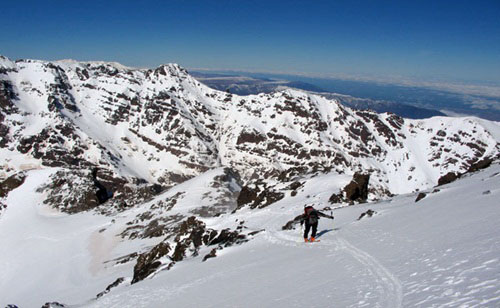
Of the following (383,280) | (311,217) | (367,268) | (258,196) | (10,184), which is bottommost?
(10,184)

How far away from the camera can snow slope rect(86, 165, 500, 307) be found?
35.8 feet

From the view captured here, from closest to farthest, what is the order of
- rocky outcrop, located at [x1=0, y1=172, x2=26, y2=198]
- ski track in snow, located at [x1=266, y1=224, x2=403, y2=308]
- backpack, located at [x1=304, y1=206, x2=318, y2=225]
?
ski track in snow, located at [x1=266, y1=224, x2=403, y2=308] < backpack, located at [x1=304, y1=206, x2=318, y2=225] < rocky outcrop, located at [x1=0, y1=172, x2=26, y2=198]

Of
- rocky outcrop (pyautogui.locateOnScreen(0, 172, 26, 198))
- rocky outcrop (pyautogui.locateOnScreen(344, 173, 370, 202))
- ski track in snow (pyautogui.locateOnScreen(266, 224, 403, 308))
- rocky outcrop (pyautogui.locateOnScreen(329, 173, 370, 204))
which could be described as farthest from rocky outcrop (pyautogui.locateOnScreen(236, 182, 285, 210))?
rocky outcrop (pyautogui.locateOnScreen(0, 172, 26, 198))

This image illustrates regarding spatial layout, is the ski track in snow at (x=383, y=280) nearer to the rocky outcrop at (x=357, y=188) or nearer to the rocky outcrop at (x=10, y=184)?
the rocky outcrop at (x=357, y=188)

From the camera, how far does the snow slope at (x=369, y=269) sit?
429 inches

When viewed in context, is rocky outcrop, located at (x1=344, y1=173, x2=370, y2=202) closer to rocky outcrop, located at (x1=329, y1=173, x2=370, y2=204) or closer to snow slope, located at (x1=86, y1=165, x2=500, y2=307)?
rocky outcrop, located at (x1=329, y1=173, x2=370, y2=204)

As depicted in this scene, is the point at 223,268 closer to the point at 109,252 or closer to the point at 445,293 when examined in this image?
the point at 445,293

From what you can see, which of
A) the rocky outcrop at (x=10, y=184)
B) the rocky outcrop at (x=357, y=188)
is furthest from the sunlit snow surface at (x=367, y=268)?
the rocky outcrop at (x=10, y=184)

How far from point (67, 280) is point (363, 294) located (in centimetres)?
7275

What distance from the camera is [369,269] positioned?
15.0 m

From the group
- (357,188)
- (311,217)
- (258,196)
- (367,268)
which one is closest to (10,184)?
(258,196)

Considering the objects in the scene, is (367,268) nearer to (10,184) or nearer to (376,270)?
(376,270)

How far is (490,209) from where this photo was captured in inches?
744

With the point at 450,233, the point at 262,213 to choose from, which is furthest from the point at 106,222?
the point at 450,233
